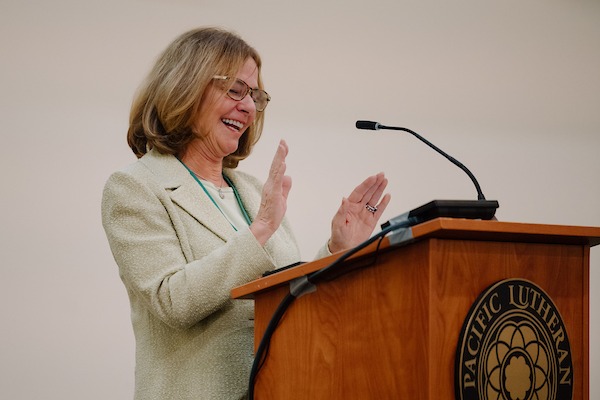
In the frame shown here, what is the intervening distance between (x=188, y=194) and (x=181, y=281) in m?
0.29

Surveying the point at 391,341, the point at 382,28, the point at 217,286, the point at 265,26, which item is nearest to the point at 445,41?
the point at 382,28

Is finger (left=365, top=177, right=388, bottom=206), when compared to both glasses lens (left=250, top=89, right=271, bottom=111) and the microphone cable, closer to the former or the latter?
glasses lens (left=250, top=89, right=271, bottom=111)

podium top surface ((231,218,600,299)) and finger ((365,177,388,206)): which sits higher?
finger ((365,177,388,206))

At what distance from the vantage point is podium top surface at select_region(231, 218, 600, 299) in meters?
1.18

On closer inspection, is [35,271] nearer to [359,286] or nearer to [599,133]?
[359,286]

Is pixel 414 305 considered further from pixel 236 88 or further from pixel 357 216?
pixel 236 88

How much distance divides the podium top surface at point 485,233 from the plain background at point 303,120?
1.75m

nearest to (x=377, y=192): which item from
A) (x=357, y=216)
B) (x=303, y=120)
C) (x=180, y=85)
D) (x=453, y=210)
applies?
(x=357, y=216)

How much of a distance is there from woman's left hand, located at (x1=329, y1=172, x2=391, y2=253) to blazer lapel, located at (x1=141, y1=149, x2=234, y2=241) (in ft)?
0.93

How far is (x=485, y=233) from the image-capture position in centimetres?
123

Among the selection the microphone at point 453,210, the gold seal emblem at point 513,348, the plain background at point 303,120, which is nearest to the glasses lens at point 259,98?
the microphone at point 453,210

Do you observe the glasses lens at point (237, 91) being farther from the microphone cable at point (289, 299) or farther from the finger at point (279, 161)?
the microphone cable at point (289, 299)

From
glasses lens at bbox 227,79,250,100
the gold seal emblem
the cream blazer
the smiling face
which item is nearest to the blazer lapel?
the cream blazer

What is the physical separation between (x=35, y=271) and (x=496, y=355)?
6.96 ft
